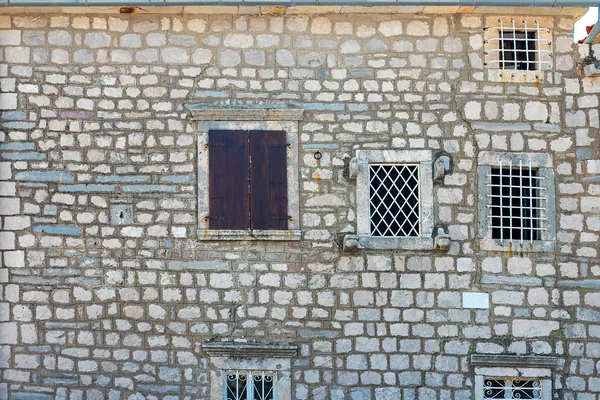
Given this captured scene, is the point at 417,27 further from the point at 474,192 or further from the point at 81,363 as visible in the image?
the point at 81,363

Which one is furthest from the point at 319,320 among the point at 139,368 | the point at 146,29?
the point at 146,29

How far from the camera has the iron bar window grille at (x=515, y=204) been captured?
34.3 feet

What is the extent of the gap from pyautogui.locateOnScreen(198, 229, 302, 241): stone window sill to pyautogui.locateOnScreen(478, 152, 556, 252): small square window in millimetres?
2073

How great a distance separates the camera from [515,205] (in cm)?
1052

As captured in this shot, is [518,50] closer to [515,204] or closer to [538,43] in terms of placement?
[538,43]

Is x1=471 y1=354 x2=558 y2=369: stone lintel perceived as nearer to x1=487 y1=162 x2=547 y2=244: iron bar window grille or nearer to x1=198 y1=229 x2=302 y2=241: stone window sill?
x1=487 y1=162 x2=547 y2=244: iron bar window grille

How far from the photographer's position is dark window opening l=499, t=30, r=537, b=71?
35.1 feet

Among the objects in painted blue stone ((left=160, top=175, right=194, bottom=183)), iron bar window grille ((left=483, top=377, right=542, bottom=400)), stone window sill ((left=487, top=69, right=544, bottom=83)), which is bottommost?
iron bar window grille ((left=483, top=377, right=542, bottom=400))

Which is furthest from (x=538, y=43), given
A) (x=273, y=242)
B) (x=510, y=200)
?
(x=273, y=242)

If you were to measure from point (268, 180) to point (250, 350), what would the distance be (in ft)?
5.93

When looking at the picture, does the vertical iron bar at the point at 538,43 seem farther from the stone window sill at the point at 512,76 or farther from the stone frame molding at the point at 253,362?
the stone frame molding at the point at 253,362

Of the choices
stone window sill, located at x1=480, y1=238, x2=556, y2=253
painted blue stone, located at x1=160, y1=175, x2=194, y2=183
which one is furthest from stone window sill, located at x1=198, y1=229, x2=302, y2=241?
stone window sill, located at x1=480, y1=238, x2=556, y2=253

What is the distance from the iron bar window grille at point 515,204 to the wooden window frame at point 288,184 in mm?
2103

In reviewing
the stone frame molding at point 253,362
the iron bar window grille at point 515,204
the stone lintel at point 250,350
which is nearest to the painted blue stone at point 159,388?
the stone frame molding at point 253,362
